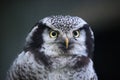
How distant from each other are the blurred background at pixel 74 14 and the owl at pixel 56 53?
3cm

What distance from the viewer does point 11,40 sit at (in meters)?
2.33

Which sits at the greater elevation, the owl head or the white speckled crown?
the white speckled crown

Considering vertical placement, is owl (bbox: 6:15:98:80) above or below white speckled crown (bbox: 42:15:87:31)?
below

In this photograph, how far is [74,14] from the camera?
7.53 ft

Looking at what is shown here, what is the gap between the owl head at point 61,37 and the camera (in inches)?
87.7

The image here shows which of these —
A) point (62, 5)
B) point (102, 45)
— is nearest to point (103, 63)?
point (102, 45)

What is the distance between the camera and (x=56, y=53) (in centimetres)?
228

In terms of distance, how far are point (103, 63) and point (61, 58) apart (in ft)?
0.49

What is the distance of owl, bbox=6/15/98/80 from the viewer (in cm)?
224

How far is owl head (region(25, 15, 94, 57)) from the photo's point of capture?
223 centimetres

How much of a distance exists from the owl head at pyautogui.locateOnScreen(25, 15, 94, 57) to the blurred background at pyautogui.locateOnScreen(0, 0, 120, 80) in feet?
0.09

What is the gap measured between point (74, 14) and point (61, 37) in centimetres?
9

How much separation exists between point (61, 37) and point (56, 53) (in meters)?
0.06

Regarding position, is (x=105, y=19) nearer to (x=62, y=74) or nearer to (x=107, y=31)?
(x=107, y=31)
